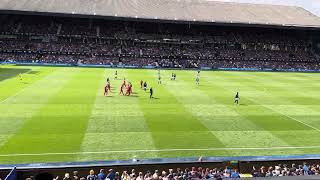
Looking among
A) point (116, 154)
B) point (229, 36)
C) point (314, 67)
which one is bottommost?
point (116, 154)

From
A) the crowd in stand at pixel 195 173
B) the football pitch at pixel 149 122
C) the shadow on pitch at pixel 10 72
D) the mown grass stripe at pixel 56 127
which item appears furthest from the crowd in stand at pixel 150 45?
the crowd in stand at pixel 195 173

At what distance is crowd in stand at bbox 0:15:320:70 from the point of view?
245 ft

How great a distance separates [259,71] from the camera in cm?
7138

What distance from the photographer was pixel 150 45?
8256cm

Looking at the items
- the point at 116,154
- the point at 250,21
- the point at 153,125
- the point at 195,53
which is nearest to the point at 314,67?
the point at 250,21

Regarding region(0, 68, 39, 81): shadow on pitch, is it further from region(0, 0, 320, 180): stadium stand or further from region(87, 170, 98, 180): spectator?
region(87, 170, 98, 180): spectator

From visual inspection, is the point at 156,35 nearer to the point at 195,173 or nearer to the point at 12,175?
the point at 195,173

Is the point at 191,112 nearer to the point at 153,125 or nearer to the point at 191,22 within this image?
the point at 153,125

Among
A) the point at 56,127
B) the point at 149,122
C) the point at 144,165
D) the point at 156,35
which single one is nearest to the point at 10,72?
the point at 56,127

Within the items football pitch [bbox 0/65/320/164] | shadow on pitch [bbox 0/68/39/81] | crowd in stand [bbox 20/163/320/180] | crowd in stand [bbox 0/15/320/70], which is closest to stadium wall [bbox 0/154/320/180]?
crowd in stand [bbox 20/163/320/180]

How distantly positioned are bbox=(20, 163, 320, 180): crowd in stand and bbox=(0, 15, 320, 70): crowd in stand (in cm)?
5535

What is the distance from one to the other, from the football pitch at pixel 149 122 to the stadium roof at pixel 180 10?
3348cm

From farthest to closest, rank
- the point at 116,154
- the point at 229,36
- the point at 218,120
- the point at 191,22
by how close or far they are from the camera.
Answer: the point at 229,36 < the point at 191,22 < the point at 218,120 < the point at 116,154

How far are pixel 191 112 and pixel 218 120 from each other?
3031 mm
